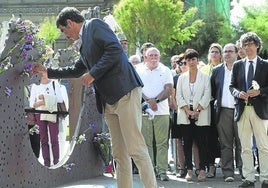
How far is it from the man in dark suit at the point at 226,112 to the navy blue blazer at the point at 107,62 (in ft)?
10.1

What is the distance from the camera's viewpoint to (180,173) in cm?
876

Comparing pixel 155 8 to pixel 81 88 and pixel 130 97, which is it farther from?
pixel 130 97

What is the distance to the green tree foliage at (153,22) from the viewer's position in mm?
35531

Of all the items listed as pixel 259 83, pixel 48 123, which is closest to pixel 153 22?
pixel 48 123

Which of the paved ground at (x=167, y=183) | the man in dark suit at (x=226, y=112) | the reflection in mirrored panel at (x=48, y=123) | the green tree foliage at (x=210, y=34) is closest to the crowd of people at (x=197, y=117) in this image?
the man in dark suit at (x=226, y=112)

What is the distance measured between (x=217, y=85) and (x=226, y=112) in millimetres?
446

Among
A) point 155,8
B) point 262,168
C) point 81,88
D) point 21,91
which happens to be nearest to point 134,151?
point 21,91

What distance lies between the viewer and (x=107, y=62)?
17.4 feet

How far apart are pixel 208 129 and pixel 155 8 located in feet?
93.5

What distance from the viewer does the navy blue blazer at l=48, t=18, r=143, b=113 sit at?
17.5 ft

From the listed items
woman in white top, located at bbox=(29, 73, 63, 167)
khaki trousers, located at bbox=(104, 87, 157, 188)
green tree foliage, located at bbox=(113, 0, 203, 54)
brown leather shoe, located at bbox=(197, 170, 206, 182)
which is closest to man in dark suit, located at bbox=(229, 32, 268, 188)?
brown leather shoe, located at bbox=(197, 170, 206, 182)

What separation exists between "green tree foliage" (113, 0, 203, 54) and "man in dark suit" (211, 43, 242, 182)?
2655 centimetres

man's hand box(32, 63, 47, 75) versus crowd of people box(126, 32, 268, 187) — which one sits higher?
man's hand box(32, 63, 47, 75)

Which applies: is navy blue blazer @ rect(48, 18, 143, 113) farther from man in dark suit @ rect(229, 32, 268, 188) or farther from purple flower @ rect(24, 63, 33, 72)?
man in dark suit @ rect(229, 32, 268, 188)
